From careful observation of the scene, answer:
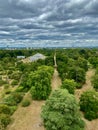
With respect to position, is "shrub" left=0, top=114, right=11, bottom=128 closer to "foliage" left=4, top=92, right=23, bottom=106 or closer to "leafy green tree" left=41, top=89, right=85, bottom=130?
"leafy green tree" left=41, top=89, right=85, bottom=130

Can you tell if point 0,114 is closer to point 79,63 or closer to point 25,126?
point 25,126

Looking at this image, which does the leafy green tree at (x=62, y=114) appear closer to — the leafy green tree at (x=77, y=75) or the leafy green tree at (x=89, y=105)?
the leafy green tree at (x=89, y=105)

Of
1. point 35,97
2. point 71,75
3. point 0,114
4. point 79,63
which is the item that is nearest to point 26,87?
point 35,97

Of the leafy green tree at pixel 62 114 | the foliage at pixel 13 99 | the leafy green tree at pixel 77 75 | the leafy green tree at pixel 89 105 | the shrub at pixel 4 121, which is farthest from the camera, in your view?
the leafy green tree at pixel 77 75

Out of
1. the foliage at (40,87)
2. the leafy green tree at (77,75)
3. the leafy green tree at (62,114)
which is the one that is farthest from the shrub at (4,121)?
the leafy green tree at (77,75)

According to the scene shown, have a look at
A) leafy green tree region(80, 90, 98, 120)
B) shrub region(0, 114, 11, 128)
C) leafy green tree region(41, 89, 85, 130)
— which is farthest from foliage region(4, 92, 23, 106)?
leafy green tree region(41, 89, 85, 130)

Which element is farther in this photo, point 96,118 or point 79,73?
point 79,73
